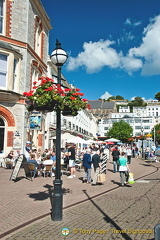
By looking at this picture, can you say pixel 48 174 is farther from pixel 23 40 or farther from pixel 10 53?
pixel 23 40

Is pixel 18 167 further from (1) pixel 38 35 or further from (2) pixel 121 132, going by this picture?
(2) pixel 121 132

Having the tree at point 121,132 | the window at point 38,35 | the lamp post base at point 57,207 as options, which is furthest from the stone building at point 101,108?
the lamp post base at point 57,207

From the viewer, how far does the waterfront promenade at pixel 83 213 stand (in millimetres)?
4887

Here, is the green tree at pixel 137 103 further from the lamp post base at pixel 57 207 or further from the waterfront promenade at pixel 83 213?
the lamp post base at pixel 57 207

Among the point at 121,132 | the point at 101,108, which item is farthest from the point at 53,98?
the point at 101,108

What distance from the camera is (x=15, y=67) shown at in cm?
1703

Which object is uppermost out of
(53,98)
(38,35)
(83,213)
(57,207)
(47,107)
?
(38,35)

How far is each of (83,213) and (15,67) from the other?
13.6m

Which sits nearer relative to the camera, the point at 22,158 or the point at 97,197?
the point at 97,197

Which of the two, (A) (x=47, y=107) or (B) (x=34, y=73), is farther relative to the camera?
(B) (x=34, y=73)

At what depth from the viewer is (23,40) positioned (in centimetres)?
1738

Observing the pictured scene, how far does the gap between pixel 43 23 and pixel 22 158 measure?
14884 mm

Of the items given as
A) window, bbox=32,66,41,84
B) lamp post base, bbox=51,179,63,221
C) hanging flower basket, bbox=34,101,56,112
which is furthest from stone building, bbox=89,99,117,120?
lamp post base, bbox=51,179,63,221

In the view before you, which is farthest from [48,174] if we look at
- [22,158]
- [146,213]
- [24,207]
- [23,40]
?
[23,40]
